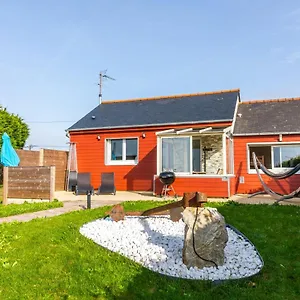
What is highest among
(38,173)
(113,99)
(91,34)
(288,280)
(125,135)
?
(91,34)

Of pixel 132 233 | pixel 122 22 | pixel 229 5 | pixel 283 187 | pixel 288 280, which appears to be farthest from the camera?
pixel 283 187

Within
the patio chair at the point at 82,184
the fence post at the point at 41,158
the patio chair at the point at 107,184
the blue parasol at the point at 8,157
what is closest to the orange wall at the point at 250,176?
the patio chair at the point at 107,184

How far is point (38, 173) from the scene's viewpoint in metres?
10.6

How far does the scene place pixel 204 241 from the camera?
399cm

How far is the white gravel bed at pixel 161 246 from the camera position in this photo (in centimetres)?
387

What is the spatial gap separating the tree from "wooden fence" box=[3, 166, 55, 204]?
25.9ft

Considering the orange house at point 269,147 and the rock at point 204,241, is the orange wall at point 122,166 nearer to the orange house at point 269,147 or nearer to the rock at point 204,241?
the orange house at point 269,147

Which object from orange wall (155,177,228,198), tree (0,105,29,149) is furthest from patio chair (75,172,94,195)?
tree (0,105,29,149)

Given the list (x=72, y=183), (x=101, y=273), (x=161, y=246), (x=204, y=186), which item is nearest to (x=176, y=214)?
(x=161, y=246)

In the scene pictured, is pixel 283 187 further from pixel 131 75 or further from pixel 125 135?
pixel 131 75

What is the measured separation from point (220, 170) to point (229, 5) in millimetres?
6832

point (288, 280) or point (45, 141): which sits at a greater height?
point (45, 141)

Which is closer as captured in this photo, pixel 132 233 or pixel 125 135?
pixel 132 233

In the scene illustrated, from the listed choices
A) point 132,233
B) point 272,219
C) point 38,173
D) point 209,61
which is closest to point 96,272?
point 132,233
